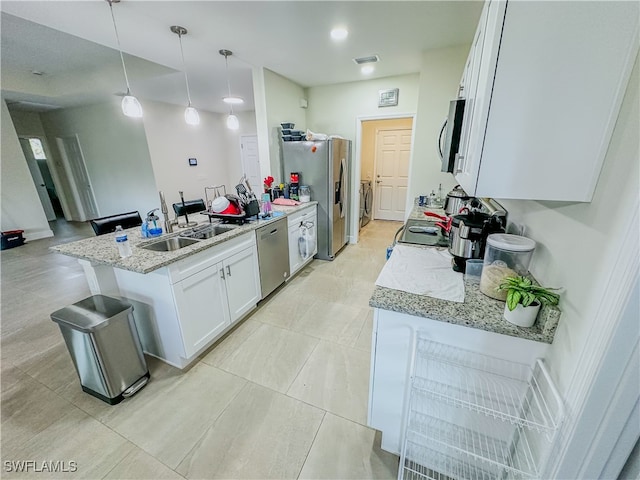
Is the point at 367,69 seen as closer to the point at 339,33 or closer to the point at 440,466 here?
the point at 339,33

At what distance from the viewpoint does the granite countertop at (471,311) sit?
906 mm

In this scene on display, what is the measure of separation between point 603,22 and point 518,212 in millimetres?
876

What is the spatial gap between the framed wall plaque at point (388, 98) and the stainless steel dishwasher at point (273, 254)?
8.04 ft

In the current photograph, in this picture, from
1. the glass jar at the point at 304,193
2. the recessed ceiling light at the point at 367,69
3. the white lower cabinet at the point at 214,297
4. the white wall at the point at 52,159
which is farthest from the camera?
the white wall at the point at 52,159

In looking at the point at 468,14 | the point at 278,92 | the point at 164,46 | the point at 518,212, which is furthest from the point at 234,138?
the point at 518,212

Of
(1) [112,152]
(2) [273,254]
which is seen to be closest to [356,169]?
(2) [273,254]

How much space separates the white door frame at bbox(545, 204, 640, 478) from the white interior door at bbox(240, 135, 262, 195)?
6.93 m

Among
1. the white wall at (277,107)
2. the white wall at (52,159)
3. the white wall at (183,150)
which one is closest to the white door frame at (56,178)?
the white wall at (52,159)

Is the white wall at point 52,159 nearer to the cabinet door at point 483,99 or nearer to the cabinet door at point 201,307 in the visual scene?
the cabinet door at point 201,307

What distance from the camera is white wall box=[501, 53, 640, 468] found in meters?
0.66

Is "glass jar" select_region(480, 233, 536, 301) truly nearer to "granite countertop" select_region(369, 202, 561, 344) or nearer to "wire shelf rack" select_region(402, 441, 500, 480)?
"granite countertop" select_region(369, 202, 561, 344)

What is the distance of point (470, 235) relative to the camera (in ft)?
4.19

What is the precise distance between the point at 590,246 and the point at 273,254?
246 cm

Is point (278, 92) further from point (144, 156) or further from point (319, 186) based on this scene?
point (144, 156)
